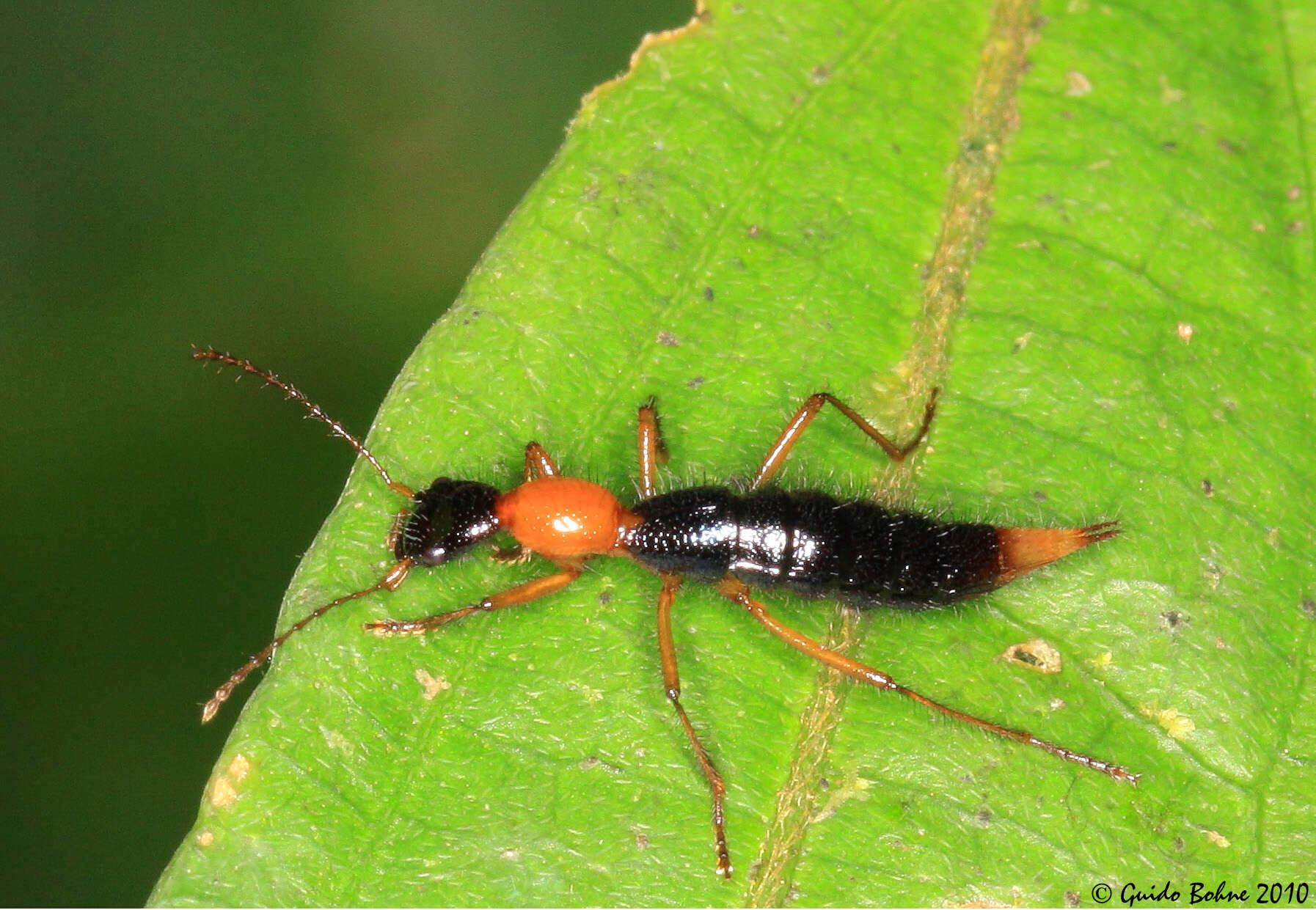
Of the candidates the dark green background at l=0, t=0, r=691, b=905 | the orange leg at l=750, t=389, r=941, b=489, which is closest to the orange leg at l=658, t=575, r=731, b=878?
the orange leg at l=750, t=389, r=941, b=489

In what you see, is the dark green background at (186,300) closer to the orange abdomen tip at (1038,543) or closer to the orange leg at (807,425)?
the orange leg at (807,425)

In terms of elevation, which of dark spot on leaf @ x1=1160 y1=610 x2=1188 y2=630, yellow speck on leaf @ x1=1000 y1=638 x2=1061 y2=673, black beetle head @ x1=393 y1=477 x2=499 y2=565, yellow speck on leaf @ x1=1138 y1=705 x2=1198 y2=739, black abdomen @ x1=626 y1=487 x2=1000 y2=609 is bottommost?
yellow speck on leaf @ x1=1138 y1=705 x2=1198 y2=739

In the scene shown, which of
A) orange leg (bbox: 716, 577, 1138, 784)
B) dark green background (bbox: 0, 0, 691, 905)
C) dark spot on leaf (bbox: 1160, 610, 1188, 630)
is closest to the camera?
orange leg (bbox: 716, 577, 1138, 784)

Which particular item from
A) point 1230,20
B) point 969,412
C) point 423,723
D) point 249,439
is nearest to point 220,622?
point 249,439

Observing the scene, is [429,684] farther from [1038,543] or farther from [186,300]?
[186,300]

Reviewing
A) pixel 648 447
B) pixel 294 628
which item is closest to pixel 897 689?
pixel 648 447

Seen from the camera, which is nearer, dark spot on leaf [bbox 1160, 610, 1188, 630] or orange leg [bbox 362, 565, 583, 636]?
orange leg [bbox 362, 565, 583, 636]

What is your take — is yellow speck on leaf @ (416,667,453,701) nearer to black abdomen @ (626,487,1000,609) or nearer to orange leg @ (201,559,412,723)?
orange leg @ (201,559,412,723)
